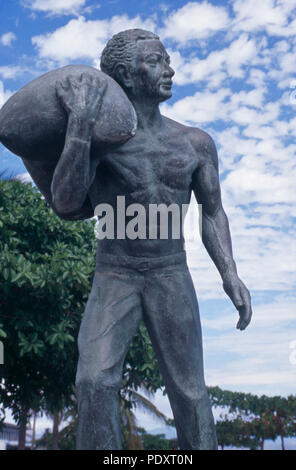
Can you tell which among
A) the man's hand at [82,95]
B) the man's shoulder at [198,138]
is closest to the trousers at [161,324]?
the man's shoulder at [198,138]

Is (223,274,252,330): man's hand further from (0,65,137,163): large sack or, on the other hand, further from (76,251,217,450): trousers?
(0,65,137,163): large sack

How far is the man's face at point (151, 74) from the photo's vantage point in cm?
424

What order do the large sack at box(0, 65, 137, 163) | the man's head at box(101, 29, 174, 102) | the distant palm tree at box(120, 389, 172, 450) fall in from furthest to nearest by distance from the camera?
the distant palm tree at box(120, 389, 172, 450)
the man's head at box(101, 29, 174, 102)
the large sack at box(0, 65, 137, 163)

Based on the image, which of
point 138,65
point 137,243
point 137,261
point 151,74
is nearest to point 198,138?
point 151,74

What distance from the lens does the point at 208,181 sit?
4.50 m

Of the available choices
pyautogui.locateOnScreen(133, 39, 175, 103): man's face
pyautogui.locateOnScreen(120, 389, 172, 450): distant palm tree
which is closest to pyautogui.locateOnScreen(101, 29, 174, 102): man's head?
pyautogui.locateOnScreen(133, 39, 175, 103): man's face

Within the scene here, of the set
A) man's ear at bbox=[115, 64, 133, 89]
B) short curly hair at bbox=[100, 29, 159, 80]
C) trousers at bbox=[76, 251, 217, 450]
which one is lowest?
trousers at bbox=[76, 251, 217, 450]

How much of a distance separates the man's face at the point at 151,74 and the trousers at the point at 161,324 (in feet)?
3.84

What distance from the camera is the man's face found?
4.24 metres

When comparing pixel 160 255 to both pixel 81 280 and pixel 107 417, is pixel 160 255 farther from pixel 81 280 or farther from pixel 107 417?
pixel 81 280

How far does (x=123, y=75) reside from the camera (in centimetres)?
426

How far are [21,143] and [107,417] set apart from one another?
1.82 m

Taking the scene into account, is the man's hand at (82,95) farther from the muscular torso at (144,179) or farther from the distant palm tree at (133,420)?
the distant palm tree at (133,420)

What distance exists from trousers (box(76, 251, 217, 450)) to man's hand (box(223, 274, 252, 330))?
1.07 feet
